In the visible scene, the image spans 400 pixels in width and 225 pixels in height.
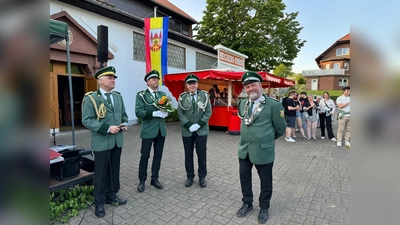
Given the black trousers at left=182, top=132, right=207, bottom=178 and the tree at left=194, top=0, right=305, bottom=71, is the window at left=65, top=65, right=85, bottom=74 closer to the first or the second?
the black trousers at left=182, top=132, right=207, bottom=178

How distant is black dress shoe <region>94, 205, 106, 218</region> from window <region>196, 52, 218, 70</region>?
47.6ft

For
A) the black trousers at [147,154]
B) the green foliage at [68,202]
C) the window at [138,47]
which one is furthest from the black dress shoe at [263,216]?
the window at [138,47]

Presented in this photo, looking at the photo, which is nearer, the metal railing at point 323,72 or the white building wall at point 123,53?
the white building wall at point 123,53

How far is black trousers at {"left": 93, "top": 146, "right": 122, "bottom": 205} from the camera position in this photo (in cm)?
305

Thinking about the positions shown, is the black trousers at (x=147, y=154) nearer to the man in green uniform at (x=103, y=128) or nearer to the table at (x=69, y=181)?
the man in green uniform at (x=103, y=128)

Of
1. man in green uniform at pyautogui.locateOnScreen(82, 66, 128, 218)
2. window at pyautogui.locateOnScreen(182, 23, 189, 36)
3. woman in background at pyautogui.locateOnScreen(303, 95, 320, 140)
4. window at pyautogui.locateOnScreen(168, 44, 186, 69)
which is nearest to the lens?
man in green uniform at pyautogui.locateOnScreen(82, 66, 128, 218)

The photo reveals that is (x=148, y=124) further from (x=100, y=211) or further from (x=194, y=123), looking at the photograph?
(x=100, y=211)

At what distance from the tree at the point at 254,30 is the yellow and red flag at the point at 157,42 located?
10.1 meters

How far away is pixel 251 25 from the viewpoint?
18.0m

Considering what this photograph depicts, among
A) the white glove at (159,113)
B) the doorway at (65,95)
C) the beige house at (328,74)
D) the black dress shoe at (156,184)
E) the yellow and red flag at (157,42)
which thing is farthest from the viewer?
the beige house at (328,74)

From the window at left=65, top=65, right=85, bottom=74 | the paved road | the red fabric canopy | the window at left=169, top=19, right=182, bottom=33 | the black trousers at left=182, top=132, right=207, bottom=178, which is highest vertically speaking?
the window at left=169, top=19, right=182, bottom=33

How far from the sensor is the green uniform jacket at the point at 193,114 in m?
4.02

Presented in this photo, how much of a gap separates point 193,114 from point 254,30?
16.3 meters

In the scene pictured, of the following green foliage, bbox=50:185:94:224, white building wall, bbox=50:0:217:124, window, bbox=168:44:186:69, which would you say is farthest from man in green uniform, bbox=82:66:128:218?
window, bbox=168:44:186:69
